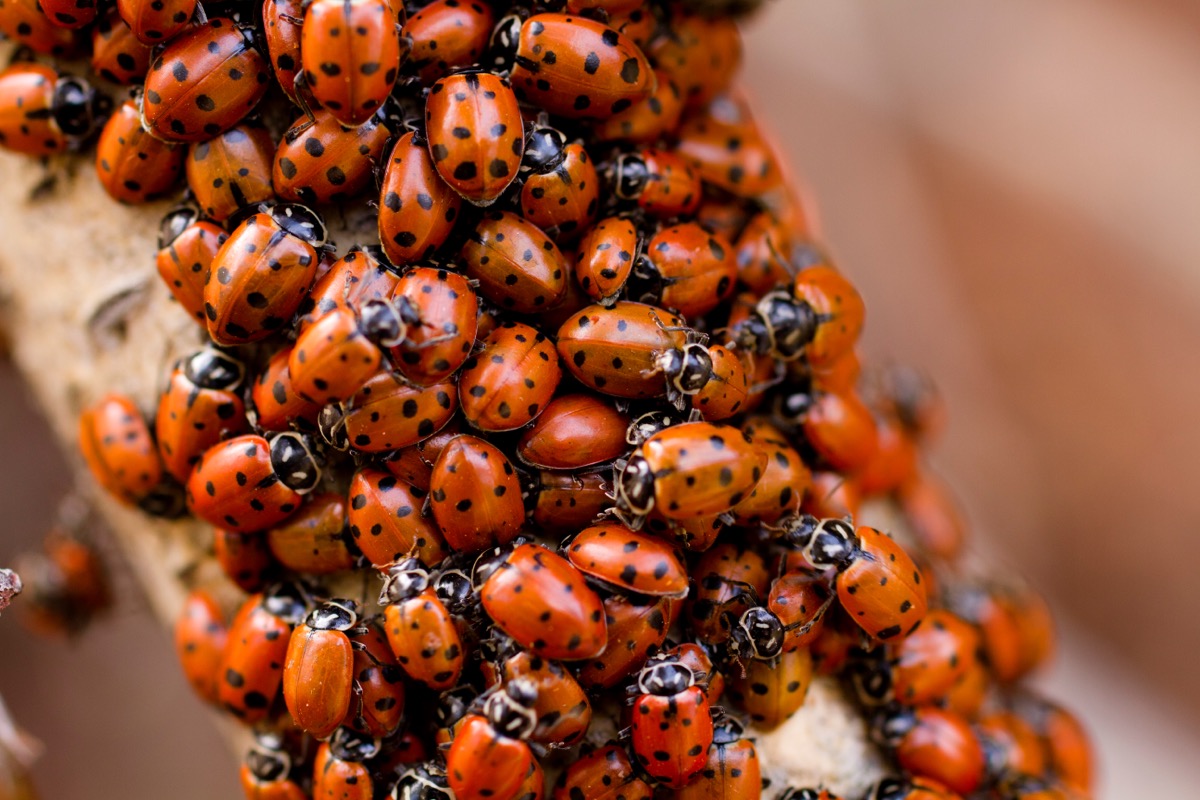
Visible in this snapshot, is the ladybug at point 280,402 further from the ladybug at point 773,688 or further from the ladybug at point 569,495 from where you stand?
the ladybug at point 773,688

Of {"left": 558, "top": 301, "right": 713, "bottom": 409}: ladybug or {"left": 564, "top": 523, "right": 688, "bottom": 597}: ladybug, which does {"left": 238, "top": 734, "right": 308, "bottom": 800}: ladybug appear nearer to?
{"left": 564, "top": 523, "right": 688, "bottom": 597}: ladybug

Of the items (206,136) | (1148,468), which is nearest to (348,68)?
(206,136)

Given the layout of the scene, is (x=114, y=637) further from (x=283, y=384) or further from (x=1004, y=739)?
(x=1004, y=739)

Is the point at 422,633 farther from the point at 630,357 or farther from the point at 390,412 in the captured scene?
the point at 630,357

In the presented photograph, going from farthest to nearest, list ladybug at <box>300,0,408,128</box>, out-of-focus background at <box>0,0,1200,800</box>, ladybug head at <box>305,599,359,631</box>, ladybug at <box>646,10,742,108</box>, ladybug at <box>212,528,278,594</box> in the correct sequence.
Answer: out-of-focus background at <box>0,0,1200,800</box> → ladybug at <box>646,10,742,108</box> → ladybug at <box>212,528,278,594</box> → ladybug head at <box>305,599,359,631</box> → ladybug at <box>300,0,408,128</box>

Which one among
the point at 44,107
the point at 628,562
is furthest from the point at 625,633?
the point at 44,107

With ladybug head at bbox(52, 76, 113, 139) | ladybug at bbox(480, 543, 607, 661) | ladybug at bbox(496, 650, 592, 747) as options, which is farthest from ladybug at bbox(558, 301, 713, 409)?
ladybug head at bbox(52, 76, 113, 139)
